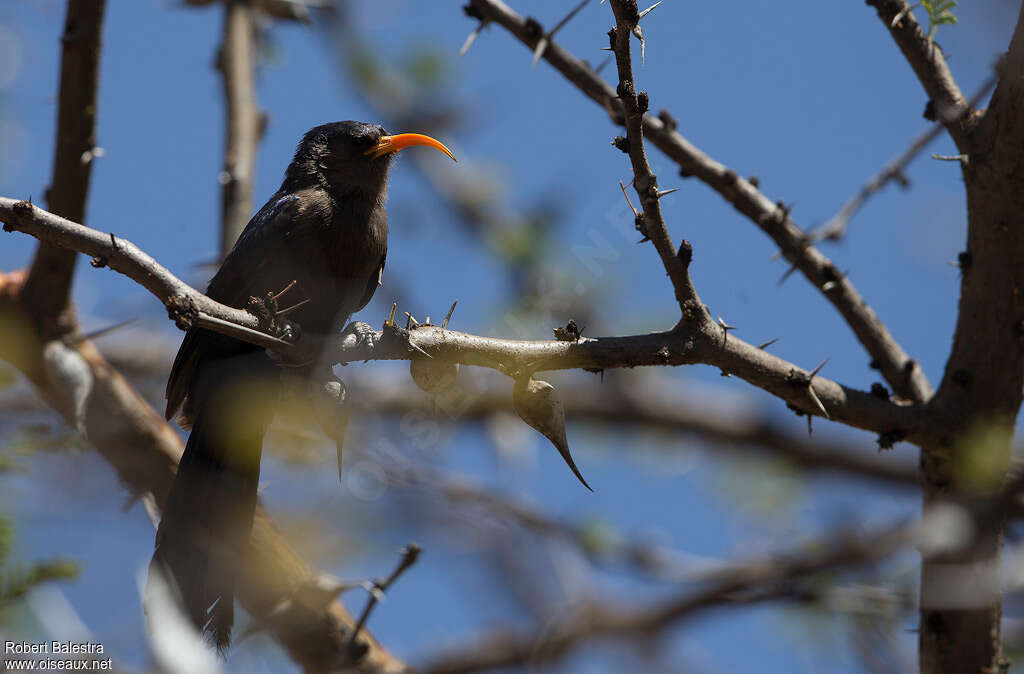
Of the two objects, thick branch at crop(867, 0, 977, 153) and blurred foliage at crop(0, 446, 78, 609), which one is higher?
thick branch at crop(867, 0, 977, 153)

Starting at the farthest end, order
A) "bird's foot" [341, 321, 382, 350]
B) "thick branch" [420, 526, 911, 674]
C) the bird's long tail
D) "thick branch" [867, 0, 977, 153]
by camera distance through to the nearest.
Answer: the bird's long tail < "thick branch" [867, 0, 977, 153] < "bird's foot" [341, 321, 382, 350] < "thick branch" [420, 526, 911, 674]

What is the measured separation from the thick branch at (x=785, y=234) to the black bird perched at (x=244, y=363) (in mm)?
693

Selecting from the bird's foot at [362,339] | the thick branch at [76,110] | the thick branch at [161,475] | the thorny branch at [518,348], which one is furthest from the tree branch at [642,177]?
the thick branch at [76,110]

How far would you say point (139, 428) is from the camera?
4.56 m

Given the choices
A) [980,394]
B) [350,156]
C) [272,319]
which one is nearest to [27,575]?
[272,319]

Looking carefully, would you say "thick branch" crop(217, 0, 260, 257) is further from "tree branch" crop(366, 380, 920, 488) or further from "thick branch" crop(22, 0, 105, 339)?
"tree branch" crop(366, 380, 920, 488)

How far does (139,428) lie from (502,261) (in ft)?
8.68

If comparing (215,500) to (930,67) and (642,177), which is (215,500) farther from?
(930,67)

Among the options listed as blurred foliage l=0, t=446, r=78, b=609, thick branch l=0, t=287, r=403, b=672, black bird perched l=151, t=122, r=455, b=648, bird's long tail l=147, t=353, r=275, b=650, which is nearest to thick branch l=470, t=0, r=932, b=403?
black bird perched l=151, t=122, r=455, b=648

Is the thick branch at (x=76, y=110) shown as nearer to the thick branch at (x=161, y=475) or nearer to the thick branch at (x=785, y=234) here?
the thick branch at (x=161, y=475)

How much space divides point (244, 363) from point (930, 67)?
123 inches

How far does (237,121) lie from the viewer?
19.7 feet

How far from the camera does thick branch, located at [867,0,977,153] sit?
11.9 ft

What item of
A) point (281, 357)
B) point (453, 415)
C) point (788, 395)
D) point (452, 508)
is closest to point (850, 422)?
point (788, 395)
